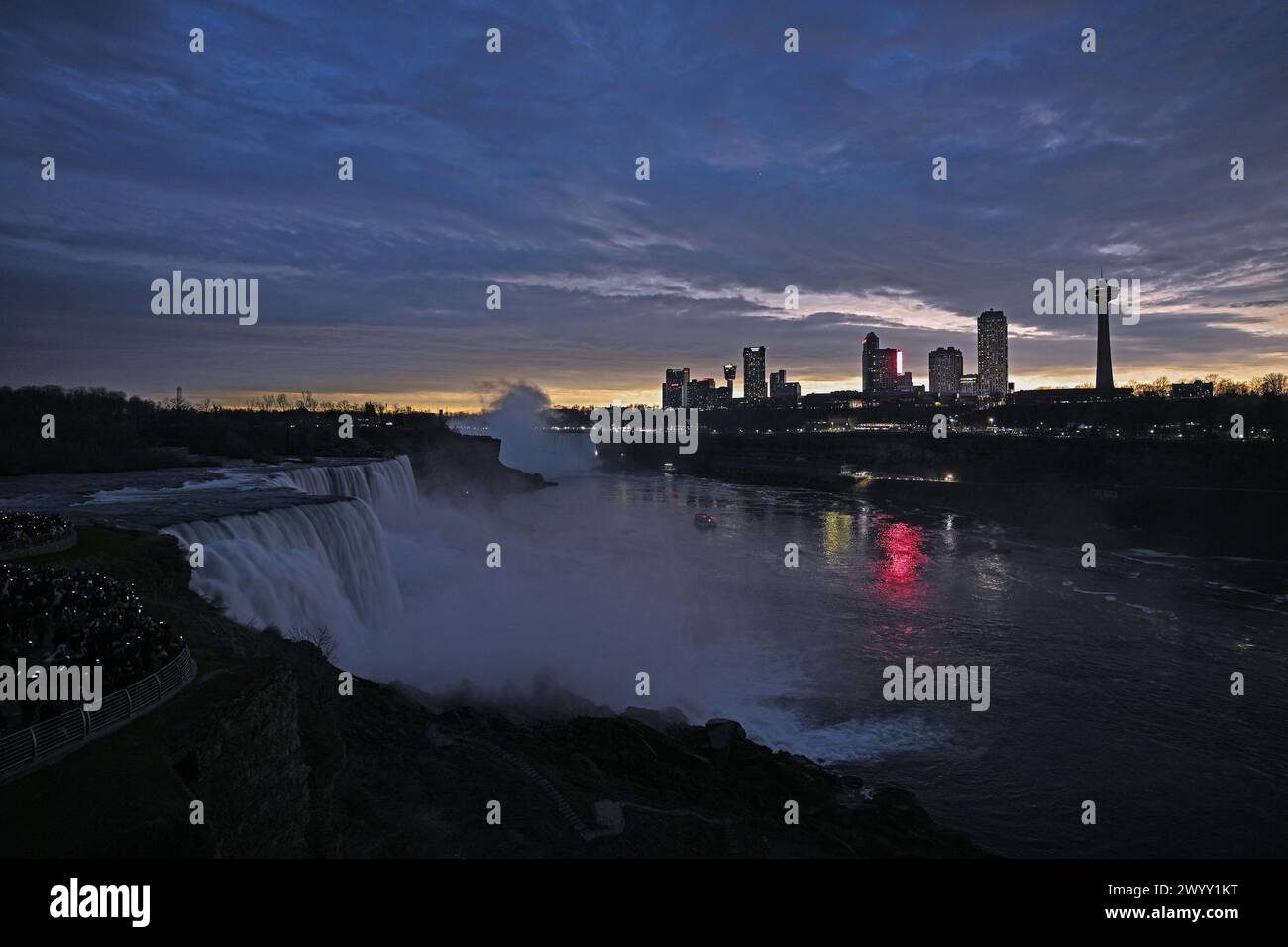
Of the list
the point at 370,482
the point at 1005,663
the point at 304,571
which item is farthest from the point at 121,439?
the point at 1005,663

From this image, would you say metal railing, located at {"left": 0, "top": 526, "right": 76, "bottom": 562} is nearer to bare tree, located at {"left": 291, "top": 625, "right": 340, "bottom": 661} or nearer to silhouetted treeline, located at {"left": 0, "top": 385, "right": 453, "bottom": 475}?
bare tree, located at {"left": 291, "top": 625, "right": 340, "bottom": 661}

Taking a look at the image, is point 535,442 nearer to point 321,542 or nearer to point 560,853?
point 321,542

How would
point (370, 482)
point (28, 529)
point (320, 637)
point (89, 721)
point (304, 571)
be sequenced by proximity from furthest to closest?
1. point (370, 482)
2. point (304, 571)
3. point (320, 637)
4. point (28, 529)
5. point (89, 721)

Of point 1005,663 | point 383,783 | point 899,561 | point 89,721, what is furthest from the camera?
point 899,561

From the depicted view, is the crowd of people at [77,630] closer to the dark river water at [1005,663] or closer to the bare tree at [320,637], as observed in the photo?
the bare tree at [320,637]

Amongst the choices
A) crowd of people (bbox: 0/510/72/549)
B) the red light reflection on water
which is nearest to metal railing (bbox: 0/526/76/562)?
crowd of people (bbox: 0/510/72/549)

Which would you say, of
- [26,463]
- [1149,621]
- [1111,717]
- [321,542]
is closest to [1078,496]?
[1149,621]

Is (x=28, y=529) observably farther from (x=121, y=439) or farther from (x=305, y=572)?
(x=121, y=439)

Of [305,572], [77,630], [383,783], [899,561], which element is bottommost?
[899,561]
